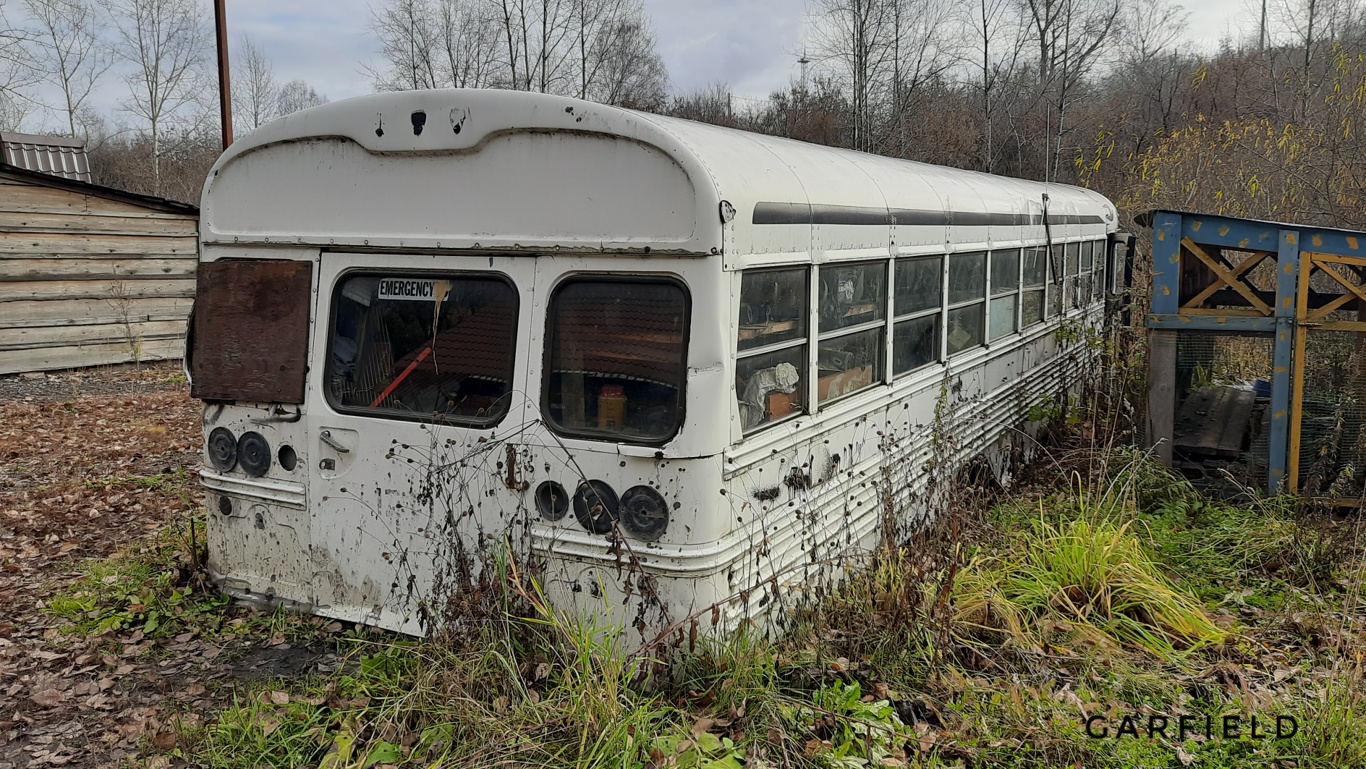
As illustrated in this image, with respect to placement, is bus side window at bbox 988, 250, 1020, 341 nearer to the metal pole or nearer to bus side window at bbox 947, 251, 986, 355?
bus side window at bbox 947, 251, 986, 355

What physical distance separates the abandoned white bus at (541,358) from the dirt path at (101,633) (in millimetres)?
407

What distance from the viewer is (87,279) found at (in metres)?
13.5

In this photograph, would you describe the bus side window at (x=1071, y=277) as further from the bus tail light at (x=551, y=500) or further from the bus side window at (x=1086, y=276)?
the bus tail light at (x=551, y=500)

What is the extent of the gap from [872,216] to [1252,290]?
12.5ft

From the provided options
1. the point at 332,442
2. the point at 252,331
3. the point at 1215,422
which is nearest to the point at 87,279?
the point at 252,331

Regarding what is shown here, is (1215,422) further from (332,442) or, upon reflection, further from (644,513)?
(332,442)

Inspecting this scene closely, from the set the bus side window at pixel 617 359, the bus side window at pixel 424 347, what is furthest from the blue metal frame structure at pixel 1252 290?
the bus side window at pixel 424 347

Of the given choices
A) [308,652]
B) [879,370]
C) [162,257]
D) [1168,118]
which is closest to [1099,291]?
[879,370]

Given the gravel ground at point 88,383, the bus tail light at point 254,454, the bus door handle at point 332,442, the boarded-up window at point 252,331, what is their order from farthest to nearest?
1. the gravel ground at point 88,383
2. the bus tail light at point 254,454
3. the boarded-up window at point 252,331
4. the bus door handle at point 332,442

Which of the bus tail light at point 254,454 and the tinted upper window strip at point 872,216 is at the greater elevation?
the tinted upper window strip at point 872,216

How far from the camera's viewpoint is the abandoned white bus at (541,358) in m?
3.77

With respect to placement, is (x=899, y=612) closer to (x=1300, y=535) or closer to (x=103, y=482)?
(x=1300, y=535)

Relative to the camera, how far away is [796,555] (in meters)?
4.43

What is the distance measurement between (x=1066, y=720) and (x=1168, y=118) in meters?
27.7
